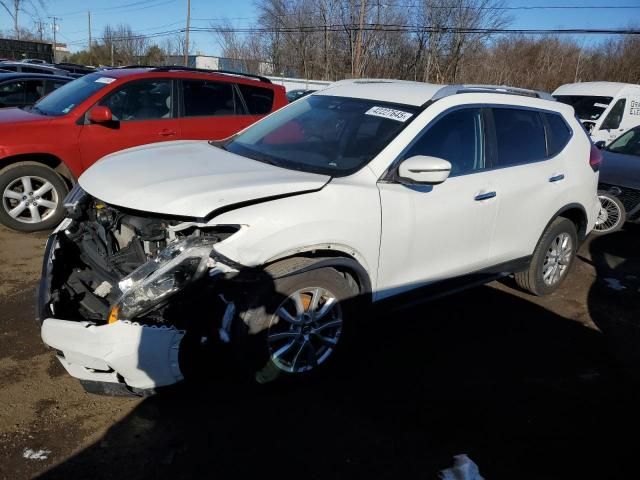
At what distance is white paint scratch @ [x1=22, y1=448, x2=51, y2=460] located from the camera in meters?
2.46

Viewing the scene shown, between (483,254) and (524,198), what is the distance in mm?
592

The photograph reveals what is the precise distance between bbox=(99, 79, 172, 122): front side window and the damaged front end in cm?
356

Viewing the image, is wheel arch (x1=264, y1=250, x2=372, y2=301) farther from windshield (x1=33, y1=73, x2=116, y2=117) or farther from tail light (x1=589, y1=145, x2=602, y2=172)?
windshield (x1=33, y1=73, x2=116, y2=117)

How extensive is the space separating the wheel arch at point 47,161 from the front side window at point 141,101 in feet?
2.68

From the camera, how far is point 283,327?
9.70 ft

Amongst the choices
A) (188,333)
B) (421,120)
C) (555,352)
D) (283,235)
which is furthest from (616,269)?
(188,333)

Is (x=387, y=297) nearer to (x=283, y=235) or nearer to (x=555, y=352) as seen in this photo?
(x=283, y=235)

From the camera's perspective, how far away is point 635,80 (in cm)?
3216

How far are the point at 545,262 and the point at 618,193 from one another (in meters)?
3.26

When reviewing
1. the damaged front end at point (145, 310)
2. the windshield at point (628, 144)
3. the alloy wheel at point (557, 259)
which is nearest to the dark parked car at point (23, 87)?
the damaged front end at point (145, 310)

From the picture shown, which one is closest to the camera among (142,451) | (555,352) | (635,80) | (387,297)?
(142,451)

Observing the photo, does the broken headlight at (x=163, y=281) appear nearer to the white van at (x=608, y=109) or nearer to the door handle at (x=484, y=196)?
the door handle at (x=484, y=196)

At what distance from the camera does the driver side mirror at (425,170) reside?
3.06 metres

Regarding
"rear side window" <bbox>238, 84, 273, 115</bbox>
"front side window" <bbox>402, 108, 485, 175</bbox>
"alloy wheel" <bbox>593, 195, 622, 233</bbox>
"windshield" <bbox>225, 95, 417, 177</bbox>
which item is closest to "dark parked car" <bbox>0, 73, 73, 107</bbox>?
"rear side window" <bbox>238, 84, 273, 115</bbox>
